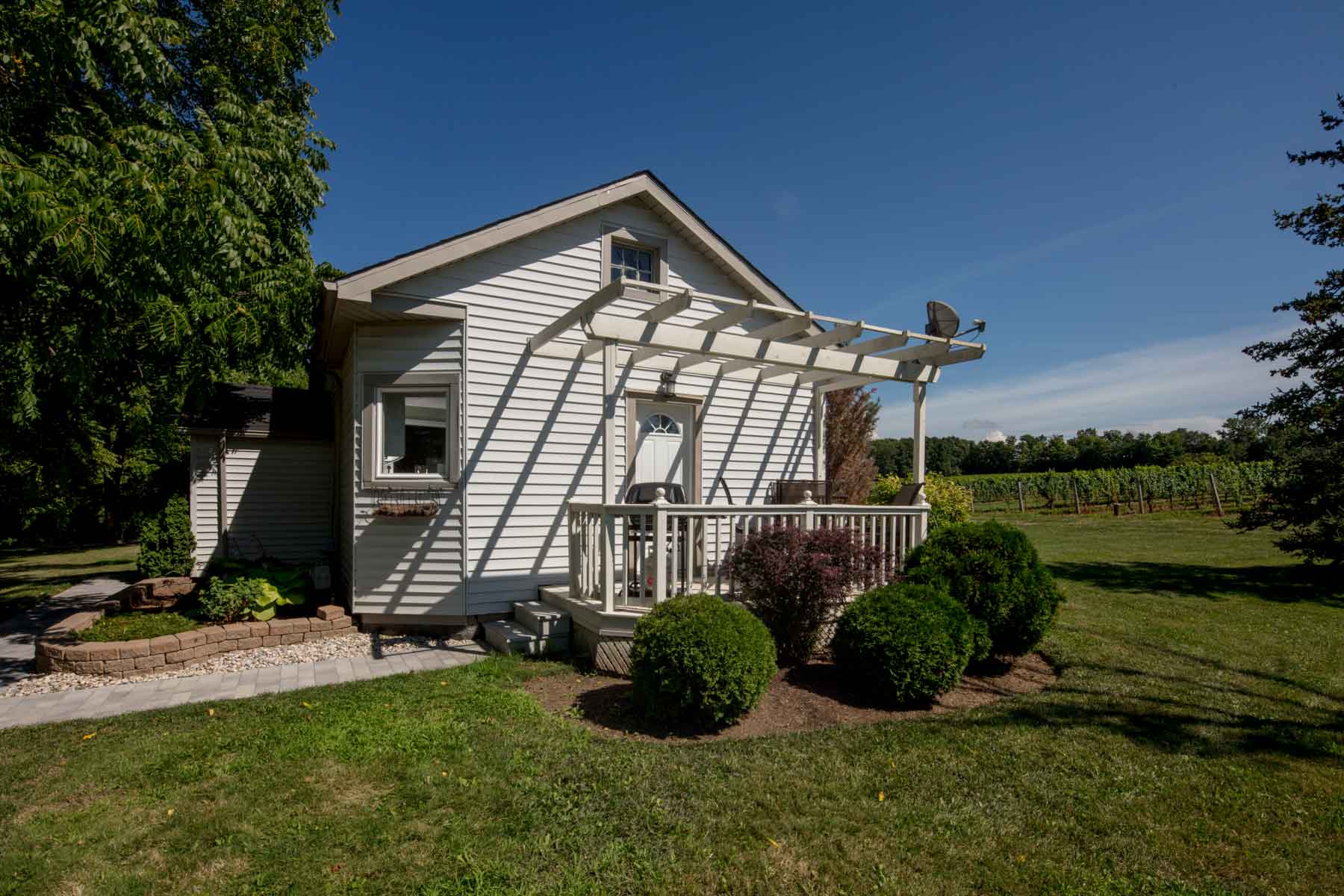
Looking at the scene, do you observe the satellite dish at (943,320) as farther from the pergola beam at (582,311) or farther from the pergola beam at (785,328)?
the pergola beam at (582,311)

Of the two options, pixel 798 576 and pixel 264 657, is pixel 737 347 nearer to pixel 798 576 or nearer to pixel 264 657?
pixel 798 576

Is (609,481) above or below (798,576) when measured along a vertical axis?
above

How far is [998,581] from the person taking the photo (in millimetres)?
5598

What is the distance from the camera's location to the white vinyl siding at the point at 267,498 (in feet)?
31.2

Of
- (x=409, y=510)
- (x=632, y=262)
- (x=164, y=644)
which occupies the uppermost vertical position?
(x=632, y=262)

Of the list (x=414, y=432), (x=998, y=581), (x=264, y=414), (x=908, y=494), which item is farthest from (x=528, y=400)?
(x=264, y=414)

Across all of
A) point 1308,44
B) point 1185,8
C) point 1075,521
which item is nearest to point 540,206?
point 1185,8

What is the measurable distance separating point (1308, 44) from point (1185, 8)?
1.84 meters

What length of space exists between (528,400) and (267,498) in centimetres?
549

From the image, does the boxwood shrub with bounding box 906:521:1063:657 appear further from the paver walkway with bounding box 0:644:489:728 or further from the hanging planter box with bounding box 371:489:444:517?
the hanging planter box with bounding box 371:489:444:517

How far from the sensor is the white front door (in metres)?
8.11

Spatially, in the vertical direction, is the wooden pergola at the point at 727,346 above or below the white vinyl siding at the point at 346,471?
above

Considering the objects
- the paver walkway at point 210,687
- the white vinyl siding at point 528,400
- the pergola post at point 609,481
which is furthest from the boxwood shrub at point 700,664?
the white vinyl siding at point 528,400

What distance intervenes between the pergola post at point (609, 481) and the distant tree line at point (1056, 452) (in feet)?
109
